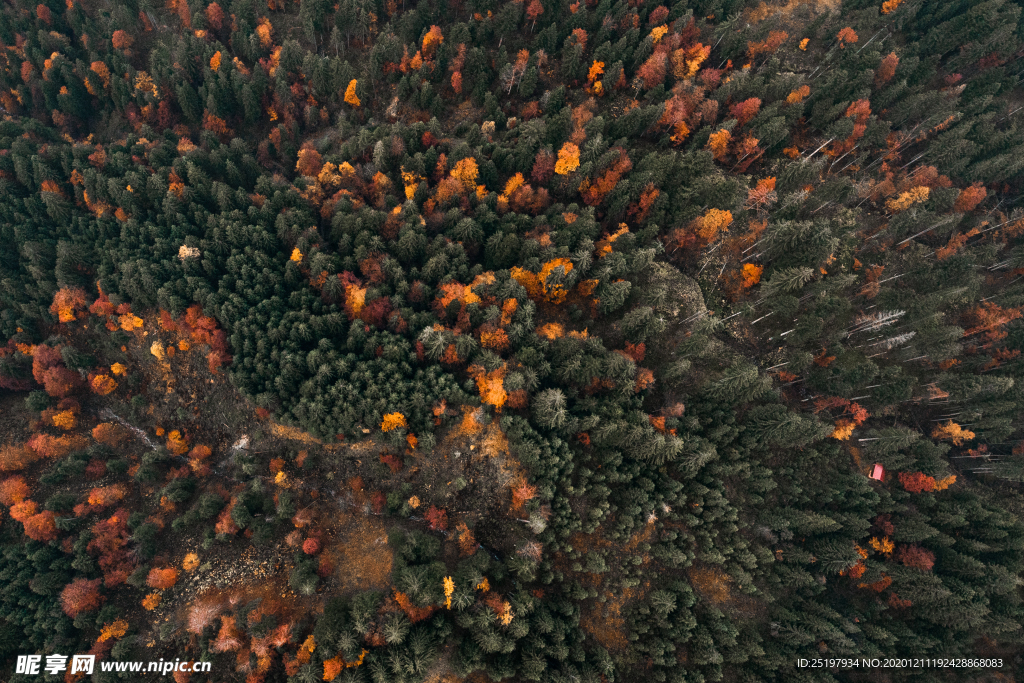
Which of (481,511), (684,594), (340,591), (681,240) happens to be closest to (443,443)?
(481,511)

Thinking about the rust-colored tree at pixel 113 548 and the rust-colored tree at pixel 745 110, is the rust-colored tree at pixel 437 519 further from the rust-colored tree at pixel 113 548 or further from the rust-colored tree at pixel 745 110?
the rust-colored tree at pixel 745 110

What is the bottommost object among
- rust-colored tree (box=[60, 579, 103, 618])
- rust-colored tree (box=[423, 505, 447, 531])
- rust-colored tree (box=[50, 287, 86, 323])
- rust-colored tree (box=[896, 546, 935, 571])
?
rust-colored tree (box=[60, 579, 103, 618])

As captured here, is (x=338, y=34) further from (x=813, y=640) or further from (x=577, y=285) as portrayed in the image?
(x=813, y=640)

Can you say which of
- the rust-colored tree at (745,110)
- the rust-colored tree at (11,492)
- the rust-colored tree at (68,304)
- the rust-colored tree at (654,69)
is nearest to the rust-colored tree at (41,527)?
the rust-colored tree at (11,492)

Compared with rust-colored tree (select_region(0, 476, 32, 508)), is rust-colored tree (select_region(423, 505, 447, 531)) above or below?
above

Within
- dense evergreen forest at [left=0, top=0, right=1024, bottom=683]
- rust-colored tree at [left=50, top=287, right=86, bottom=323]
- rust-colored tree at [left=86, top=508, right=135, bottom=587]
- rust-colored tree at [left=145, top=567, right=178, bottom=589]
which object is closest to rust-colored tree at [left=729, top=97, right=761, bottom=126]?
dense evergreen forest at [left=0, top=0, right=1024, bottom=683]

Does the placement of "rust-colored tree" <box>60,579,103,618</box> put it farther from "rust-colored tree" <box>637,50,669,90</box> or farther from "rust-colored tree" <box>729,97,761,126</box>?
"rust-colored tree" <box>729,97,761,126</box>

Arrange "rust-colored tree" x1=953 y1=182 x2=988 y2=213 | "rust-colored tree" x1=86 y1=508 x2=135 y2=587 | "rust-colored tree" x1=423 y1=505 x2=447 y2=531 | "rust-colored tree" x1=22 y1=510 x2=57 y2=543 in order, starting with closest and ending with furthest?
1. "rust-colored tree" x1=86 y1=508 x2=135 y2=587
2. "rust-colored tree" x1=423 y1=505 x2=447 y2=531
3. "rust-colored tree" x1=22 y1=510 x2=57 y2=543
4. "rust-colored tree" x1=953 y1=182 x2=988 y2=213

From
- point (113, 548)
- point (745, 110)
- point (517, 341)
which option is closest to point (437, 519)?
point (517, 341)
